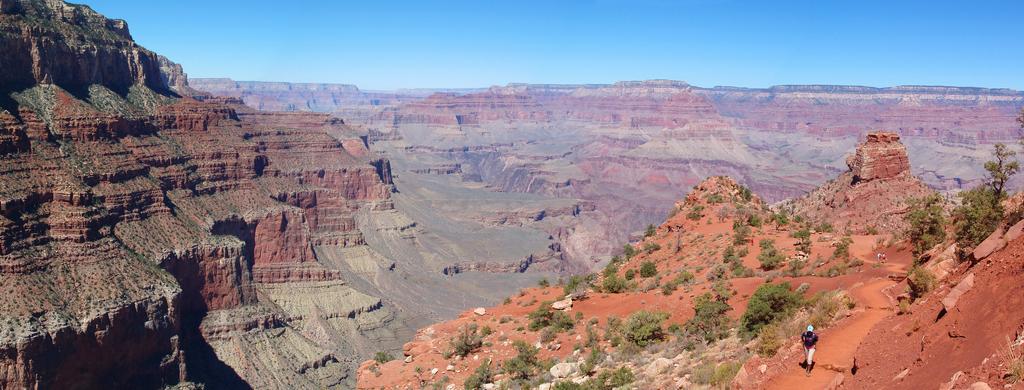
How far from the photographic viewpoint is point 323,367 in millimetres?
68812

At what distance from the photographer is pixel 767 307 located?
20.9 meters

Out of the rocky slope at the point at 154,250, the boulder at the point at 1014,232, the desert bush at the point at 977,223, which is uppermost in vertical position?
the boulder at the point at 1014,232

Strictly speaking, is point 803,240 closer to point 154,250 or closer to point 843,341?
point 843,341

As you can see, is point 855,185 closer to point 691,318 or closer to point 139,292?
point 691,318

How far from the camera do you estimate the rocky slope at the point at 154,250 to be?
1817 inches

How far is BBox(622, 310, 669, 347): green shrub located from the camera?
2384 centimetres

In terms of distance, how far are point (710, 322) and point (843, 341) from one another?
616cm

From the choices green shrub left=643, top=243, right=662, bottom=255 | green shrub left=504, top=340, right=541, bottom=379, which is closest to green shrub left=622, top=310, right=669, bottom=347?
green shrub left=504, top=340, right=541, bottom=379

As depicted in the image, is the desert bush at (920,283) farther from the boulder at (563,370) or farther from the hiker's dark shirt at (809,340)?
the boulder at (563,370)

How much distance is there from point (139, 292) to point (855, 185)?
4655cm

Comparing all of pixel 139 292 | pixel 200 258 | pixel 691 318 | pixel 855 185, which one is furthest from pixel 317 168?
pixel 691 318

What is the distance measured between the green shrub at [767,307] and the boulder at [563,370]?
5317 millimetres

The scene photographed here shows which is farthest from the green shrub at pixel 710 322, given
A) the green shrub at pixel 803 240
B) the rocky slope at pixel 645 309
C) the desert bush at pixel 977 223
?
the green shrub at pixel 803 240

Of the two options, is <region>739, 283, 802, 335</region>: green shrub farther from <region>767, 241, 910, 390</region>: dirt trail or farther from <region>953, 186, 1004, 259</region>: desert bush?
<region>953, 186, 1004, 259</region>: desert bush
